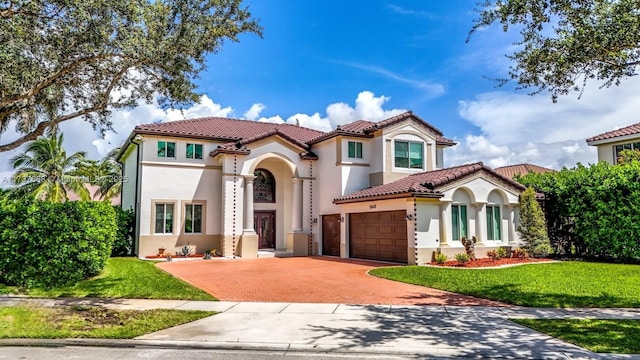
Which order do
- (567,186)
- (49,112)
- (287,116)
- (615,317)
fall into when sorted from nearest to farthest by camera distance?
(615,317) < (49,112) < (567,186) < (287,116)

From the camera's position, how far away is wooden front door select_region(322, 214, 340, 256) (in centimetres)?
2480

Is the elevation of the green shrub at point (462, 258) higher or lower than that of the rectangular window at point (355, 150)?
lower

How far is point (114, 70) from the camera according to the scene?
43.6ft

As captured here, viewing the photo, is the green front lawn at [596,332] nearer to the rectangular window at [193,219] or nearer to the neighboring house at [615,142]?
the rectangular window at [193,219]

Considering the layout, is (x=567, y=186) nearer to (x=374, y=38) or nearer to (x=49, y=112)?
(x=374, y=38)

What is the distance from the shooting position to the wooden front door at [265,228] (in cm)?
2727

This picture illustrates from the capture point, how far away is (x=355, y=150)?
81.9ft

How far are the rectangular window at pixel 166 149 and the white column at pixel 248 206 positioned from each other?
4410mm

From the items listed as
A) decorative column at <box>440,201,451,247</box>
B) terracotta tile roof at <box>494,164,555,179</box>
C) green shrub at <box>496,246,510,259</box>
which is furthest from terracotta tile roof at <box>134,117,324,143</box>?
terracotta tile roof at <box>494,164,555,179</box>

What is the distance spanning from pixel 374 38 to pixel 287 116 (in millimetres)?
16645

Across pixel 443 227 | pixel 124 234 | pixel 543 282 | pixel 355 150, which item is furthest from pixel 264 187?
pixel 543 282

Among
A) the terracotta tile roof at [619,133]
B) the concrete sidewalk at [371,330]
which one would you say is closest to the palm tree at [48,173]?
the concrete sidewalk at [371,330]

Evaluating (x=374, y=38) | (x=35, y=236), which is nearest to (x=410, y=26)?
(x=374, y=38)

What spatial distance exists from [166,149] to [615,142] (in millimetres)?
28588
